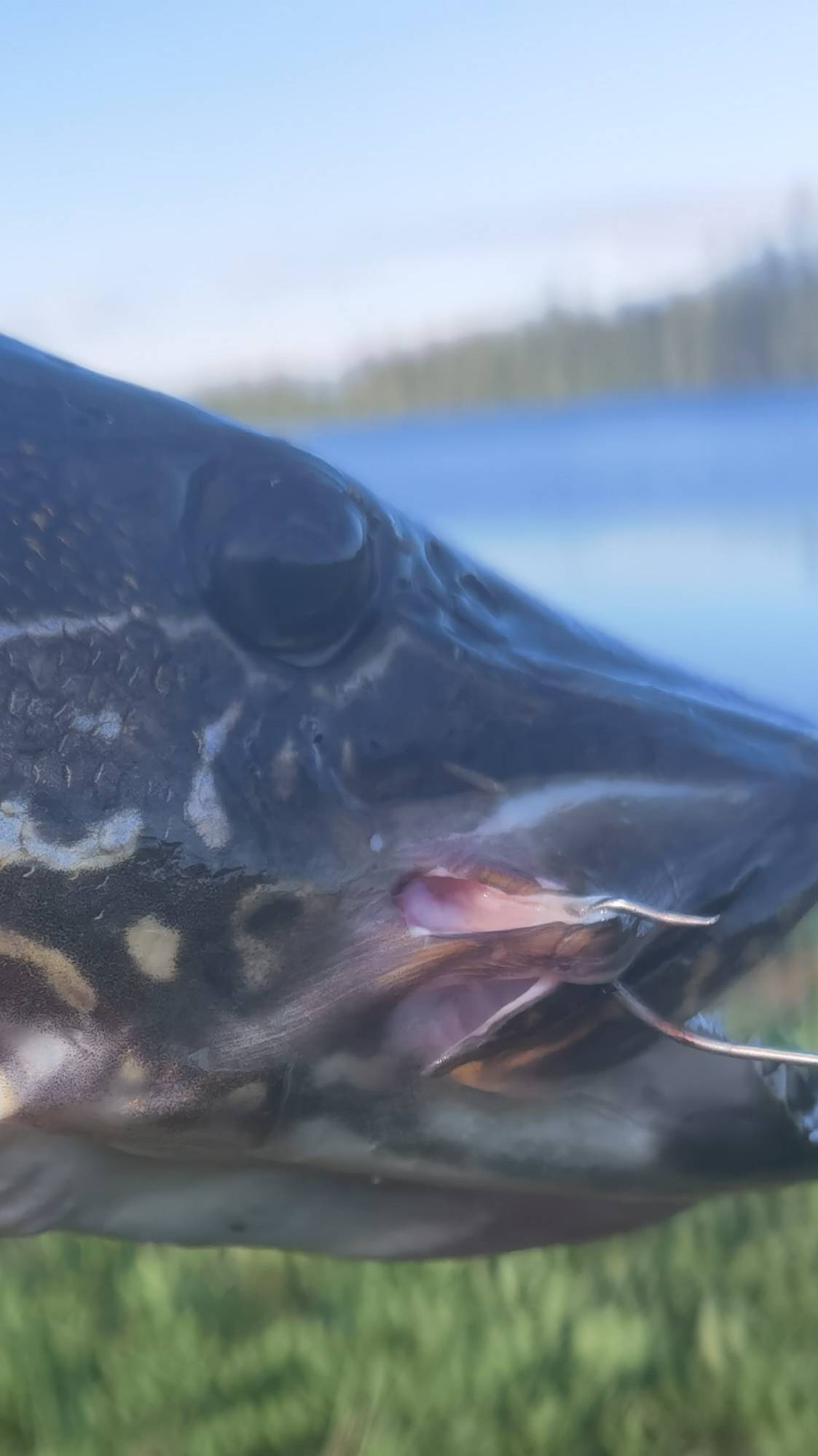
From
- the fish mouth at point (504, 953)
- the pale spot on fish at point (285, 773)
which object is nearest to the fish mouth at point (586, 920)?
the fish mouth at point (504, 953)

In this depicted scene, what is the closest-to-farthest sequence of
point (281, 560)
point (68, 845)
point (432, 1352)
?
point (68, 845), point (281, 560), point (432, 1352)

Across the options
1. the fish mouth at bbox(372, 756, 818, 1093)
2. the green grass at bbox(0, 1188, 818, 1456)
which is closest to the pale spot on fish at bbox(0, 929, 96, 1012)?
the fish mouth at bbox(372, 756, 818, 1093)

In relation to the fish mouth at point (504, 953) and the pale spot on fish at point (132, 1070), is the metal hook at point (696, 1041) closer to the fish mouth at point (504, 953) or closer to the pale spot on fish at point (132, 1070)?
the fish mouth at point (504, 953)

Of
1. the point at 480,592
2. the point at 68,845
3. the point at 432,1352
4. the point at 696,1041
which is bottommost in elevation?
the point at 432,1352

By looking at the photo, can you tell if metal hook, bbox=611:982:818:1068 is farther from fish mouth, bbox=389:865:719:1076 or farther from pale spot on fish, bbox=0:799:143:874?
pale spot on fish, bbox=0:799:143:874

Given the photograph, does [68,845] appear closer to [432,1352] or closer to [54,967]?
[54,967]

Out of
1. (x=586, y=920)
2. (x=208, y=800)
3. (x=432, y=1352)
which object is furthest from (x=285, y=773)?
(x=432, y=1352)
